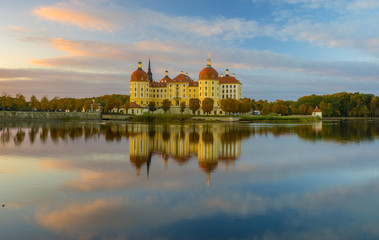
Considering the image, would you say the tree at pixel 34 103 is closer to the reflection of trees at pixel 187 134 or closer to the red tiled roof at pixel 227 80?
the reflection of trees at pixel 187 134

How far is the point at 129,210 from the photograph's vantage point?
27.5 ft

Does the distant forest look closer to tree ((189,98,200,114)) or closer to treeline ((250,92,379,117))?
treeline ((250,92,379,117))

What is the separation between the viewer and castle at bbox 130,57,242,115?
3607 inches

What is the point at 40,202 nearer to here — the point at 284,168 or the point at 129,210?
the point at 129,210

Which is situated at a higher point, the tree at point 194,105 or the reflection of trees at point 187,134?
the tree at point 194,105

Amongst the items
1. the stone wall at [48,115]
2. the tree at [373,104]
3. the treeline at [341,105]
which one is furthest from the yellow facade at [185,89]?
the tree at [373,104]

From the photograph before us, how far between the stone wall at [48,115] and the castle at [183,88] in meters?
13.3

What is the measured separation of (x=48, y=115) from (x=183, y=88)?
124ft

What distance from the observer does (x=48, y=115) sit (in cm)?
7938

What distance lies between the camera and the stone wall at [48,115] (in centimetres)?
7550

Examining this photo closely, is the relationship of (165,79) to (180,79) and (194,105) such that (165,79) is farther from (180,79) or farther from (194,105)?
(194,105)

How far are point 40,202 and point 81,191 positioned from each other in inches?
56.0

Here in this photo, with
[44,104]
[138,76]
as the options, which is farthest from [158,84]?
[44,104]

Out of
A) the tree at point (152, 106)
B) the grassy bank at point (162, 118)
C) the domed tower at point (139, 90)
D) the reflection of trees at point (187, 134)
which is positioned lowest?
the reflection of trees at point (187, 134)
